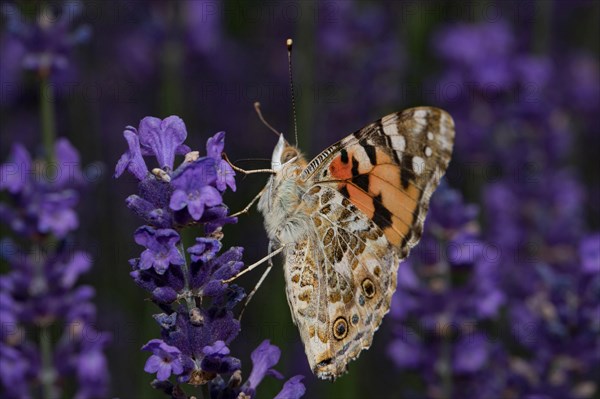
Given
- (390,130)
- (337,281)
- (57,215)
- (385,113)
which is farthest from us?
(385,113)

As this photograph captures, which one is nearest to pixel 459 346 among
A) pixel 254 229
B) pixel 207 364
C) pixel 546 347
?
pixel 546 347

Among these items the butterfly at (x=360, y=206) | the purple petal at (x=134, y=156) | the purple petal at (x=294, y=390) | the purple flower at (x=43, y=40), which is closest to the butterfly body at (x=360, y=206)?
the butterfly at (x=360, y=206)

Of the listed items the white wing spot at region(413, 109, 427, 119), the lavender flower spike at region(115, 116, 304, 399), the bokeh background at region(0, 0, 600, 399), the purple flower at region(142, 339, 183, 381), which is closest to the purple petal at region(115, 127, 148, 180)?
the lavender flower spike at region(115, 116, 304, 399)

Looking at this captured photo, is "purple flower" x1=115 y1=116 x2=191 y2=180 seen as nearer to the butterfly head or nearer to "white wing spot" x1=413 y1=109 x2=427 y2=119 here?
the butterfly head

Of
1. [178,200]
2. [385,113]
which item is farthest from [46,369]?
[385,113]

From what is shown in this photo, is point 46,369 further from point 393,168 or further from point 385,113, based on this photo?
point 385,113

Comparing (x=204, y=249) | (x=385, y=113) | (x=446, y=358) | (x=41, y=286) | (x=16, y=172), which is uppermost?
(x=204, y=249)

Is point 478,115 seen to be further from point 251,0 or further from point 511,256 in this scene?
point 251,0
